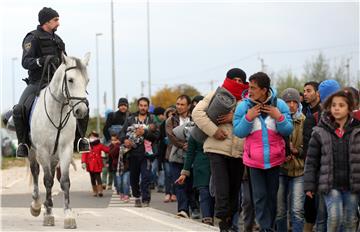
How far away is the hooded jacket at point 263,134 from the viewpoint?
37.0 feet

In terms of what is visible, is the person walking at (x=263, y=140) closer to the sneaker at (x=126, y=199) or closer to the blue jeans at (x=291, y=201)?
the blue jeans at (x=291, y=201)

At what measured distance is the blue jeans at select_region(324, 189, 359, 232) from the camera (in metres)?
10.0

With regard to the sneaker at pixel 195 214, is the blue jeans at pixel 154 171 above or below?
below

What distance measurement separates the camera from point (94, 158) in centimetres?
2275

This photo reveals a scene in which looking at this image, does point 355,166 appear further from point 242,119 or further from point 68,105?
point 68,105

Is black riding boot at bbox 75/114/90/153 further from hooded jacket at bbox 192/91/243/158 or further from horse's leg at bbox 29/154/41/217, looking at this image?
hooded jacket at bbox 192/91/243/158

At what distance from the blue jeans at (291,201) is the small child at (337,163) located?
73.3 inches

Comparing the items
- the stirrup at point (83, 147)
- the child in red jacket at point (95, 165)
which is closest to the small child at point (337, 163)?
the stirrup at point (83, 147)

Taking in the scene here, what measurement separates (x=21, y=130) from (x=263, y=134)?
16.0ft


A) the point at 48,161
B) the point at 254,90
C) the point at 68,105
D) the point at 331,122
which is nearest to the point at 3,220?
the point at 48,161

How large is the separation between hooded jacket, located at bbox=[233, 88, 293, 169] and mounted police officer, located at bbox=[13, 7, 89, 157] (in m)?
3.77

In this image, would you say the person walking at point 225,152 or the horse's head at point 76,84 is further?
the horse's head at point 76,84

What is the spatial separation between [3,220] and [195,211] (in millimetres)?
3622

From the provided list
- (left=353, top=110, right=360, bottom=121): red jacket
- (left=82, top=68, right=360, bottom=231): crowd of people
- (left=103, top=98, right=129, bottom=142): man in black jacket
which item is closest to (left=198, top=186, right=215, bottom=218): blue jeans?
(left=82, top=68, right=360, bottom=231): crowd of people
